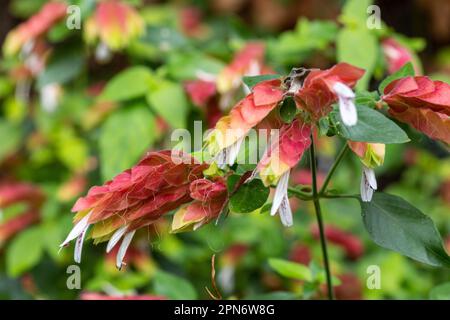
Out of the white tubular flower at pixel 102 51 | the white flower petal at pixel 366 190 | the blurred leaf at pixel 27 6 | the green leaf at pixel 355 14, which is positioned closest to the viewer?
the white flower petal at pixel 366 190

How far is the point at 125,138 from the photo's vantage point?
4.86 ft

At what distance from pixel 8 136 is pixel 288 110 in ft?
4.52

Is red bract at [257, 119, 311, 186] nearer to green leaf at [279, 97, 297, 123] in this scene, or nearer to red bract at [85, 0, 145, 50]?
green leaf at [279, 97, 297, 123]

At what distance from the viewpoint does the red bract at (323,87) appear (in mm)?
732

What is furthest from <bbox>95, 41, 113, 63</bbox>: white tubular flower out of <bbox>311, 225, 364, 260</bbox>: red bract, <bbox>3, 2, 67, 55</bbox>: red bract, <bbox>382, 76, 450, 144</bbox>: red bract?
<bbox>382, 76, 450, 144</bbox>: red bract

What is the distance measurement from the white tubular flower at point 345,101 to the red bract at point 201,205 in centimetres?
17

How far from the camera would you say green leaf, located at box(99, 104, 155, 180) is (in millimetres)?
1446

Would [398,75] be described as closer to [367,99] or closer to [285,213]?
[367,99]

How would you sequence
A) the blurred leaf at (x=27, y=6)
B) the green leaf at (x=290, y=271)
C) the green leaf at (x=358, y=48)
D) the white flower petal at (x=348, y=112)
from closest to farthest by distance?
1. the white flower petal at (x=348, y=112)
2. the green leaf at (x=290, y=271)
3. the green leaf at (x=358, y=48)
4. the blurred leaf at (x=27, y=6)

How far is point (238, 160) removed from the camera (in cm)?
83

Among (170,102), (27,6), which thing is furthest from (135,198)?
(27,6)

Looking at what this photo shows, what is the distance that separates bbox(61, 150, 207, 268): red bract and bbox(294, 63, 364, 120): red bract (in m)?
0.13

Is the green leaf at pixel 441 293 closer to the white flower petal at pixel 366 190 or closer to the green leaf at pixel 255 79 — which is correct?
the white flower petal at pixel 366 190

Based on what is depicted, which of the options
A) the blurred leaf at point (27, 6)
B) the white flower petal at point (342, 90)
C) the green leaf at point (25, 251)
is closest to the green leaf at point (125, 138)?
the green leaf at point (25, 251)
